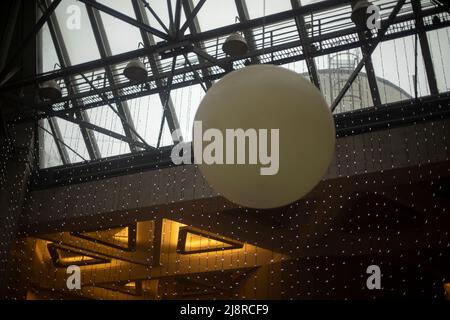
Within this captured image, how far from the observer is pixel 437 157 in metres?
5.01

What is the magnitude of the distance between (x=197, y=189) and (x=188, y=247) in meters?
2.69

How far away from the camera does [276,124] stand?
2.02m

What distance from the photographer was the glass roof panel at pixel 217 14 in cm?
732

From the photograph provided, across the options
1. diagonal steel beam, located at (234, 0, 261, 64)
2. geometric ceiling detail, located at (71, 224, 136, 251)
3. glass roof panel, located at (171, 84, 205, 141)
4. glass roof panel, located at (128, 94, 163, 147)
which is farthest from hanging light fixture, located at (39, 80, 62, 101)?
diagonal steel beam, located at (234, 0, 261, 64)

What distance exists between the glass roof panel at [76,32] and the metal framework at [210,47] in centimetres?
13

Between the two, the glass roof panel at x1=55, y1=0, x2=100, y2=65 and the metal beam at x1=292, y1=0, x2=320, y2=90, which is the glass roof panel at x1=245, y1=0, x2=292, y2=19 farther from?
the glass roof panel at x1=55, y1=0, x2=100, y2=65

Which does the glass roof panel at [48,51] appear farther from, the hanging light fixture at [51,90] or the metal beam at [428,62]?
the metal beam at [428,62]

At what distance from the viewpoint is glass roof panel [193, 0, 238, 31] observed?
7320 mm

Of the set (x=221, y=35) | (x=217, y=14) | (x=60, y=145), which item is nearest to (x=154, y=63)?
(x=217, y=14)

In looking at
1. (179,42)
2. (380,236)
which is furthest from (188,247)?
(179,42)

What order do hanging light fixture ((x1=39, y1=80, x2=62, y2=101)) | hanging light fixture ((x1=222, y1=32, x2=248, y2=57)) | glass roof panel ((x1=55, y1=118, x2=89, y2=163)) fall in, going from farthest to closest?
glass roof panel ((x1=55, y1=118, x2=89, y2=163)) < hanging light fixture ((x1=39, y1=80, x2=62, y2=101)) < hanging light fixture ((x1=222, y1=32, x2=248, y2=57))

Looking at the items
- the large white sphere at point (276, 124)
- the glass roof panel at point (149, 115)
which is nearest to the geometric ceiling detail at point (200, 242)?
the glass roof panel at point (149, 115)

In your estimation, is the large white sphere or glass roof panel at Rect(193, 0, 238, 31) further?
glass roof panel at Rect(193, 0, 238, 31)

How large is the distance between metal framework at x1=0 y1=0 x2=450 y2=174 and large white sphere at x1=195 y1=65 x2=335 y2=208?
9.00 feet
